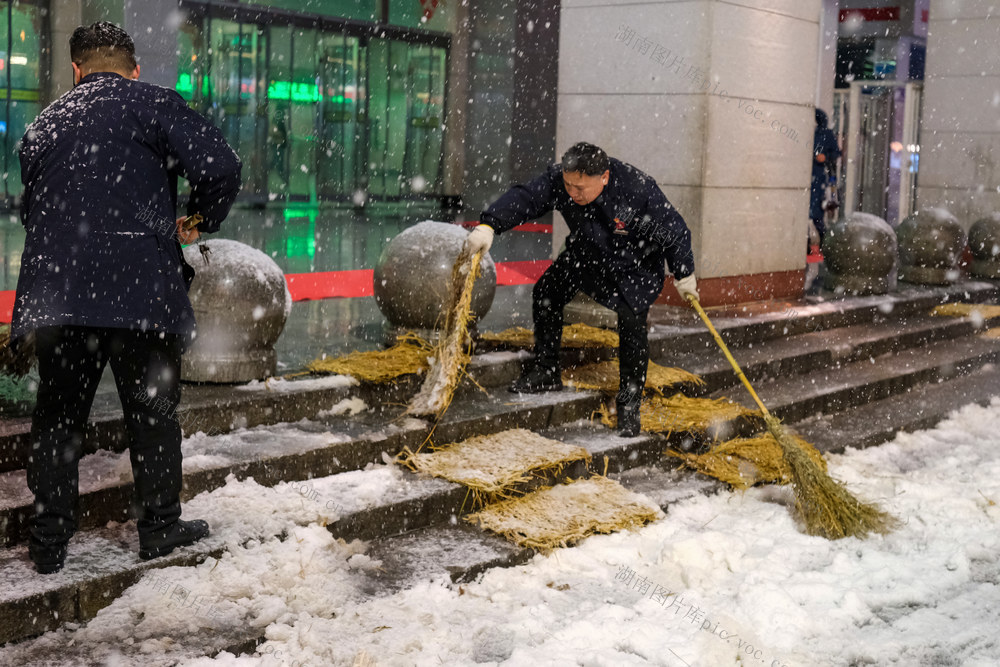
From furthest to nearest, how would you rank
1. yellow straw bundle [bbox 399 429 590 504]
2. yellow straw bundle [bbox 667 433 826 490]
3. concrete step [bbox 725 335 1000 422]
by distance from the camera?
concrete step [bbox 725 335 1000 422] < yellow straw bundle [bbox 667 433 826 490] < yellow straw bundle [bbox 399 429 590 504]

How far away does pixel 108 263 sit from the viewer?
4.04 meters

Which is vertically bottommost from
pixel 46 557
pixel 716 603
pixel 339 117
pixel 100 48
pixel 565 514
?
pixel 716 603

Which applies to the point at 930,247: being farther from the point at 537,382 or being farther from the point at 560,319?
the point at 537,382

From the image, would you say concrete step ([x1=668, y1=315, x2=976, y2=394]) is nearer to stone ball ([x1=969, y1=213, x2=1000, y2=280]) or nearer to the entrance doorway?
stone ball ([x1=969, y1=213, x2=1000, y2=280])

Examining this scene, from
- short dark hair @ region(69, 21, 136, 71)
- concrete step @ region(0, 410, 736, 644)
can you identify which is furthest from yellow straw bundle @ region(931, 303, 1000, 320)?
short dark hair @ region(69, 21, 136, 71)

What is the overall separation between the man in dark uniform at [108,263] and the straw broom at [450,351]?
1.95m

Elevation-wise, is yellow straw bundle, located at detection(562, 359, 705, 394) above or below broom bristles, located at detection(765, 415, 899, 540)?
above

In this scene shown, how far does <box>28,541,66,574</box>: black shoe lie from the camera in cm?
414

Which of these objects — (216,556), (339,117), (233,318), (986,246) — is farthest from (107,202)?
(339,117)

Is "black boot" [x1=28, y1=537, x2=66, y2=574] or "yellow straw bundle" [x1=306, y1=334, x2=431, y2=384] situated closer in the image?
"black boot" [x1=28, y1=537, x2=66, y2=574]

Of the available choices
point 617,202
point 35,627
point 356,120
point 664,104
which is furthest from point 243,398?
point 356,120

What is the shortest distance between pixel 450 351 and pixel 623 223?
1.30 m

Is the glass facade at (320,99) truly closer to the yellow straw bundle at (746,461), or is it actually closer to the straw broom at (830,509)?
the yellow straw bundle at (746,461)

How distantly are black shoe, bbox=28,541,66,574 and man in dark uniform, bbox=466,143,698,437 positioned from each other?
2.86 meters
